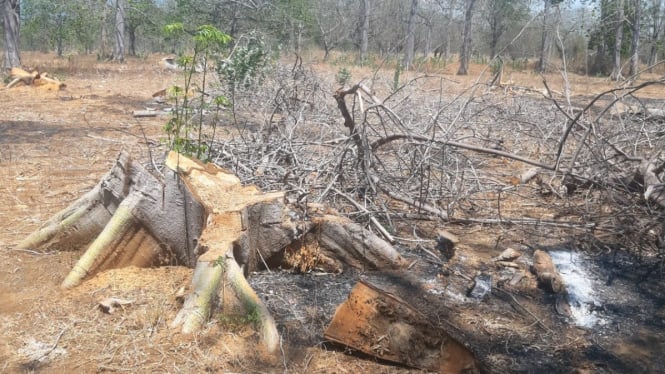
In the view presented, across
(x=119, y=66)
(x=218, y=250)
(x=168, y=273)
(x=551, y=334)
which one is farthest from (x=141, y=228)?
(x=119, y=66)

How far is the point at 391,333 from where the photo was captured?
2.75 metres

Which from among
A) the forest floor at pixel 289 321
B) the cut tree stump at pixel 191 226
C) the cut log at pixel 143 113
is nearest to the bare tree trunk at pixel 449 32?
the cut log at pixel 143 113

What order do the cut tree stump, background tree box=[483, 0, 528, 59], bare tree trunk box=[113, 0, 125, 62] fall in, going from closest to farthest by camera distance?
the cut tree stump, bare tree trunk box=[113, 0, 125, 62], background tree box=[483, 0, 528, 59]

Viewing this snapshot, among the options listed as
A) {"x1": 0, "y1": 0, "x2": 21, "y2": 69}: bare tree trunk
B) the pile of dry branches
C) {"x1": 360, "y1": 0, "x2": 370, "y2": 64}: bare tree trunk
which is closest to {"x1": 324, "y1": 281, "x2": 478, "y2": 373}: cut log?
the pile of dry branches

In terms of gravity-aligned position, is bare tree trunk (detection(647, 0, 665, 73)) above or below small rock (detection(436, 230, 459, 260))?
above

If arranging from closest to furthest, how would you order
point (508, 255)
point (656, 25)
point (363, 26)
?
point (508, 255) → point (656, 25) → point (363, 26)

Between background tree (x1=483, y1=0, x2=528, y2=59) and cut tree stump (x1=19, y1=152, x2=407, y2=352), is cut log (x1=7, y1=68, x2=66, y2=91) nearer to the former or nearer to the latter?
cut tree stump (x1=19, y1=152, x2=407, y2=352)

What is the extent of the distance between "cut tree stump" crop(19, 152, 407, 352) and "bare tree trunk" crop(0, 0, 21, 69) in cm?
1287

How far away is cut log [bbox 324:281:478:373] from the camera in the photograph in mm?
2684

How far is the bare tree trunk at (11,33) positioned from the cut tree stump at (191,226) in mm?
12870

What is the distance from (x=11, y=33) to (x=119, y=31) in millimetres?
5906

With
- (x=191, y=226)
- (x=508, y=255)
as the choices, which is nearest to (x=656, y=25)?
(x=508, y=255)

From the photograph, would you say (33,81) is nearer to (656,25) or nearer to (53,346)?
(53,346)

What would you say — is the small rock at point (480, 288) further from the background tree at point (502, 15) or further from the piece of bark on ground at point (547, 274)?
the background tree at point (502, 15)
